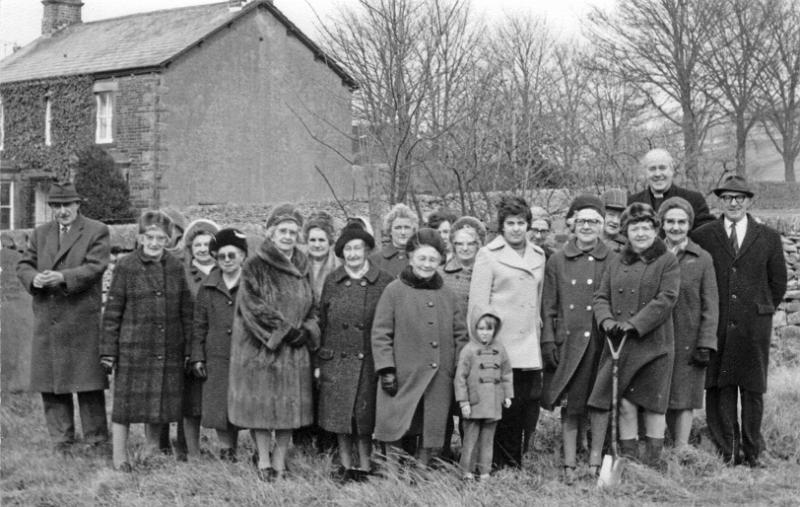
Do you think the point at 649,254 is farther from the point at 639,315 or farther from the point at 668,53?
the point at 668,53

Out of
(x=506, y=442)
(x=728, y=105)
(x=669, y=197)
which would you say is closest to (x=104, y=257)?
(x=506, y=442)

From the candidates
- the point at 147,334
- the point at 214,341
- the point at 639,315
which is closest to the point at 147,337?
the point at 147,334

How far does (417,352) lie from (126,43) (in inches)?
905

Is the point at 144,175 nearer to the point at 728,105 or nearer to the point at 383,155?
the point at 383,155

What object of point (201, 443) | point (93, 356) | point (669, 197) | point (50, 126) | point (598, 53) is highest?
point (598, 53)

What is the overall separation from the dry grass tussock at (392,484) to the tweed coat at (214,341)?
13.6 inches

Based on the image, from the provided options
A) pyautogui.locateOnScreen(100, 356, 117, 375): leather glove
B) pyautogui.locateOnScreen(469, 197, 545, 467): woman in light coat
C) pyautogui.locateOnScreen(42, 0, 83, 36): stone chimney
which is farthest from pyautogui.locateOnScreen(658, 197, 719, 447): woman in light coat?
pyautogui.locateOnScreen(42, 0, 83, 36): stone chimney

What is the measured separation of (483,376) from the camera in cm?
625

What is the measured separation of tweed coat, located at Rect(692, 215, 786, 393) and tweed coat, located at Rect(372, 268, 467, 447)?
191 cm

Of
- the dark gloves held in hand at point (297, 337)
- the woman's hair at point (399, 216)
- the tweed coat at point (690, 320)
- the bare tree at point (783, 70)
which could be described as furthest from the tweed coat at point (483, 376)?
the bare tree at point (783, 70)

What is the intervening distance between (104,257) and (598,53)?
85.5 ft

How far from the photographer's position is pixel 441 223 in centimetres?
769

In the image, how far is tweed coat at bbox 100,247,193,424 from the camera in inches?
268

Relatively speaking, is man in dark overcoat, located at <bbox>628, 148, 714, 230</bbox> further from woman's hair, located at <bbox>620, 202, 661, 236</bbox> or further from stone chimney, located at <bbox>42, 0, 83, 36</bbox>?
stone chimney, located at <bbox>42, 0, 83, 36</bbox>
